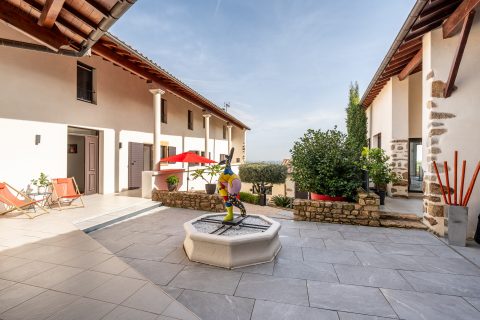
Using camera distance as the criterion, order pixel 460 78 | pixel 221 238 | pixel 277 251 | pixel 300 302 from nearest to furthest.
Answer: pixel 300 302 → pixel 221 238 → pixel 277 251 → pixel 460 78

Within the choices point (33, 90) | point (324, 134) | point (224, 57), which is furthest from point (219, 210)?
point (224, 57)

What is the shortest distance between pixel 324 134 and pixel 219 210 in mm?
3667

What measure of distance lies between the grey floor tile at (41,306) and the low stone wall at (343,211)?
472cm

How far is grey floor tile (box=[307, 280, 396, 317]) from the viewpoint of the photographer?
7.88 ft

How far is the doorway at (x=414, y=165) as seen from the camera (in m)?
8.05

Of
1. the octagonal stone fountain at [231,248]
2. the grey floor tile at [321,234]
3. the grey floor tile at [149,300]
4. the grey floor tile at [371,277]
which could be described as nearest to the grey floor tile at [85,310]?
the grey floor tile at [149,300]

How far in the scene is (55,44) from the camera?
4.06 m

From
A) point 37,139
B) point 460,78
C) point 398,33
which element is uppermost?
point 398,33

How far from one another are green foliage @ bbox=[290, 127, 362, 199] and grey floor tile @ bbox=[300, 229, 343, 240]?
1.34 m

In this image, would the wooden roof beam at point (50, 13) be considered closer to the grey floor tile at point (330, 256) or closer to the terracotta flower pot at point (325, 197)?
the grey floor tile at point (330, 256)

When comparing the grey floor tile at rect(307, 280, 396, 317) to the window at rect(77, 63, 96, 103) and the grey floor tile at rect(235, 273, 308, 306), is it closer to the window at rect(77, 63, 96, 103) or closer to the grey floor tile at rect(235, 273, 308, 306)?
the grey floor tile at rect(235, 273, 308, 306)

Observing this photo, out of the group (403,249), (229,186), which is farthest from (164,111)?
(403,249)

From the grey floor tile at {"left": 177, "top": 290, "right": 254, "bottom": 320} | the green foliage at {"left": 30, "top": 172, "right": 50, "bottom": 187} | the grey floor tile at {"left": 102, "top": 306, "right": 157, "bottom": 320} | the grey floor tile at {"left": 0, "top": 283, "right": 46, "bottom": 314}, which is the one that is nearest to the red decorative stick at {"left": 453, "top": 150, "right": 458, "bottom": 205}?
the grey floor tile at {"left": 177, "top": 290, "right": 254, "bottom": 320}

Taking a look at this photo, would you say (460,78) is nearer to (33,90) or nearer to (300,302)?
(300,302)
